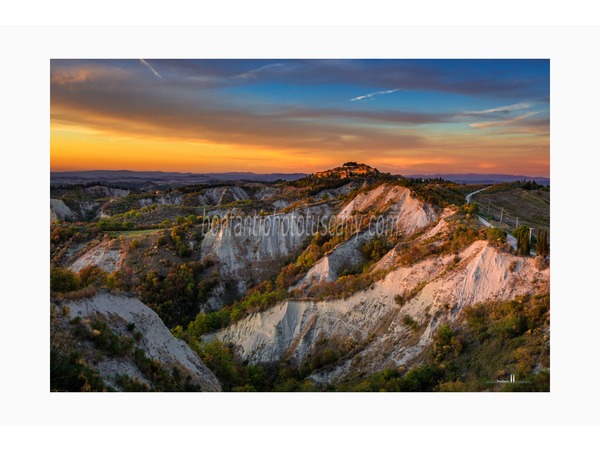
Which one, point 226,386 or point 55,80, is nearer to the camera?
point 55,80

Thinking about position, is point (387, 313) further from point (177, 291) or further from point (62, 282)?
point (177, 291)

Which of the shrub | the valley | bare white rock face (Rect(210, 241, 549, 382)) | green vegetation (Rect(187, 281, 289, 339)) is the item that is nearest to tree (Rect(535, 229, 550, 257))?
the valley

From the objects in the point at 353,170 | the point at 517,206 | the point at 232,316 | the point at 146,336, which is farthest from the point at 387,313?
the point at 353,170

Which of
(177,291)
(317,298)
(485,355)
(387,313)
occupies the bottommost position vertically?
(177,291)

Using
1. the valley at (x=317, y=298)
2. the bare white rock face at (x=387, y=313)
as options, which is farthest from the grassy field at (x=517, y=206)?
the bare white rock face at (x=387, y=313)

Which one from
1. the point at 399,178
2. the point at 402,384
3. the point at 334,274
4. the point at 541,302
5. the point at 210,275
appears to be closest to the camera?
the point at 402,384

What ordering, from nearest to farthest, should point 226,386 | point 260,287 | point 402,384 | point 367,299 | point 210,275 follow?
point 402,384, point 226,386, point 367,299, point 260,287, point 210,275

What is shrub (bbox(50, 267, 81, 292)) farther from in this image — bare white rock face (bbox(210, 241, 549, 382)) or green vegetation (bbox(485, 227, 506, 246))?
green vegetation (bbox(485, 227, 506, 246))

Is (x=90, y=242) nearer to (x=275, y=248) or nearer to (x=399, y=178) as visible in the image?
(x=275, y=248)

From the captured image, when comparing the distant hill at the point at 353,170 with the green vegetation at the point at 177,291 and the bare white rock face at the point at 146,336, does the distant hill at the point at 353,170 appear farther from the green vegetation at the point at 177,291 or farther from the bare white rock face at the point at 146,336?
the bare white rock face at the point at 146,336

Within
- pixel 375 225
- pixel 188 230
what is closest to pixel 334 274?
pixel 375 225
